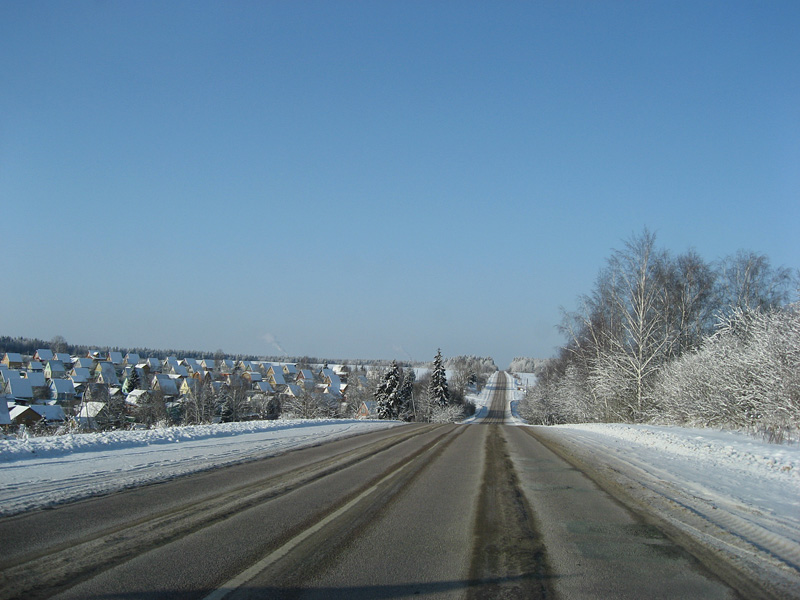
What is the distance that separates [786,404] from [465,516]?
45.9 feet

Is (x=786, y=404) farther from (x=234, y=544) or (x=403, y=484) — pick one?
(x=234, y=544)

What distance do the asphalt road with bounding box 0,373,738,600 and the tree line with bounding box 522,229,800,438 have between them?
36.4 feet

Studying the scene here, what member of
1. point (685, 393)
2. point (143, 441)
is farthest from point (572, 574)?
point (685, 393)

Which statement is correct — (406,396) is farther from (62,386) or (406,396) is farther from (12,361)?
(12,361)

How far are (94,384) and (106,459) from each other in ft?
213

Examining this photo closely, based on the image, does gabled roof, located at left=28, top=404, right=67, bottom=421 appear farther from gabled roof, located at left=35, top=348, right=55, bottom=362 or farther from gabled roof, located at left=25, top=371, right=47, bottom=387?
gabled roof, located at left=35, top=348, right=55, bottom=362

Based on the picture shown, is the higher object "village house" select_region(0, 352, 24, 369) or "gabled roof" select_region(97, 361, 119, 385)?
"village house" select_region(0, 352, 24, 369)

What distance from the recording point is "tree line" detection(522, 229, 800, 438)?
16625 mm

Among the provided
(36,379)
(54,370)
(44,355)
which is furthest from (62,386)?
(44,355)

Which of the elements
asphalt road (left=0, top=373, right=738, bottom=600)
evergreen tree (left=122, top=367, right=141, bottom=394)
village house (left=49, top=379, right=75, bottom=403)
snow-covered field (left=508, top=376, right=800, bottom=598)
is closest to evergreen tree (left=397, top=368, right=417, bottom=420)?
evergreen tree (left=122, top=367, right=141, bottom=394)

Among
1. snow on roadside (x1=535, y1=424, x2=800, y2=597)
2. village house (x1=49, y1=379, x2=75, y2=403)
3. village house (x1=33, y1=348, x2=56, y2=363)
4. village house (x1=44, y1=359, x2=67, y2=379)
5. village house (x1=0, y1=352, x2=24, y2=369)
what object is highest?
village house (x1=33, y1=348, x2=56, y2=363)

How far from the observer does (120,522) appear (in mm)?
5840

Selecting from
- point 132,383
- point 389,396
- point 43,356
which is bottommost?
point 389,396

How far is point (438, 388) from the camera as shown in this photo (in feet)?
240
